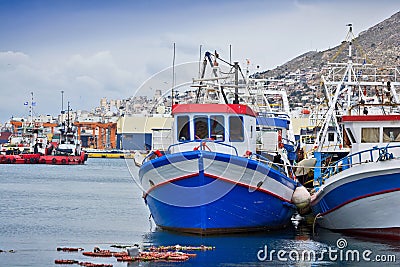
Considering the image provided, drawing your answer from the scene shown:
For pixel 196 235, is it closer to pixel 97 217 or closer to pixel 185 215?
pixel 185 215

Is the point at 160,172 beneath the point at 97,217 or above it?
above

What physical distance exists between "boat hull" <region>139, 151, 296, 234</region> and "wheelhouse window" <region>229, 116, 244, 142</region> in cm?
194

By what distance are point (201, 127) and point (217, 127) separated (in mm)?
584

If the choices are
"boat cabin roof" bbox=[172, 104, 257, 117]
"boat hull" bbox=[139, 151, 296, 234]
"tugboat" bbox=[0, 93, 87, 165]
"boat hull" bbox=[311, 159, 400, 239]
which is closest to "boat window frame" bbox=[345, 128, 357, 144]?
"boat hull" bbox=[311, 159, 400, 239]

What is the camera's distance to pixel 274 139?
3278 centimetres

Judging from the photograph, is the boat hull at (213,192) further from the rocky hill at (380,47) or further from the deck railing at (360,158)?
the rocky hill at (380,47)

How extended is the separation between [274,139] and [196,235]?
669cm

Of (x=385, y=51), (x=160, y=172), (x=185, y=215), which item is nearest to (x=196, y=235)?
(x=185, y=215)

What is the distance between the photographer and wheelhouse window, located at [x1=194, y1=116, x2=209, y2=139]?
2888 centimetres

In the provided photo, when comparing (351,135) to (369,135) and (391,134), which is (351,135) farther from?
(391,134)

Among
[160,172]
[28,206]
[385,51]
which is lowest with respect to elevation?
[28,206]

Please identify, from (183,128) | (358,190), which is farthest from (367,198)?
(183,128)

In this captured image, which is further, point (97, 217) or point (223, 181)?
point (97, 217)

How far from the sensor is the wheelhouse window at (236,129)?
29000mm
